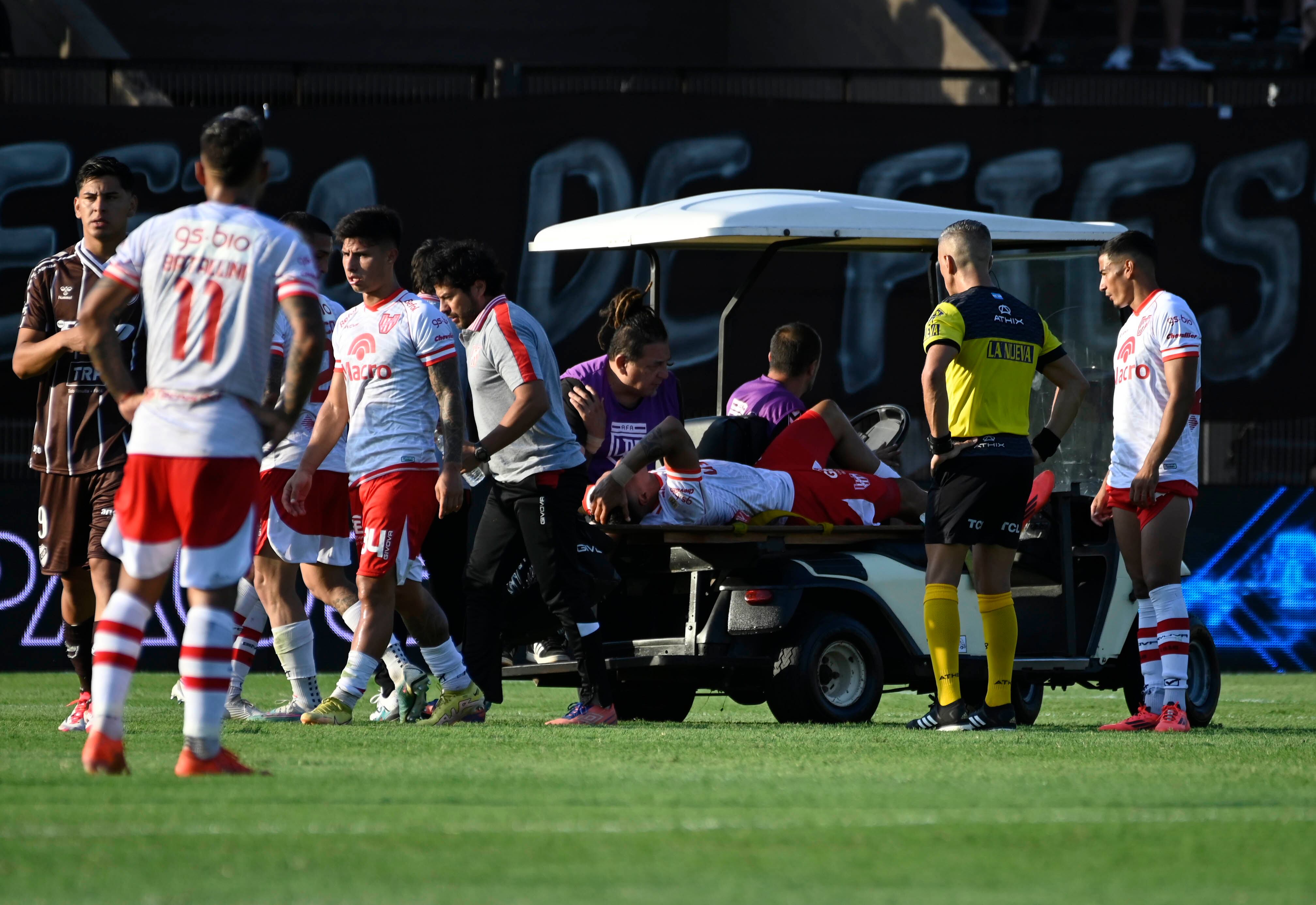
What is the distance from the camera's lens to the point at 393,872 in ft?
12.0

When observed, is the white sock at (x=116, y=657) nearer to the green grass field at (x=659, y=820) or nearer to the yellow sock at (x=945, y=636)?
the green grass field at (x=659, y=820)

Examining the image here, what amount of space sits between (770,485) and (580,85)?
6.74 meters

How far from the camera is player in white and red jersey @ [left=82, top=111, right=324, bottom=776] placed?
5035 mm

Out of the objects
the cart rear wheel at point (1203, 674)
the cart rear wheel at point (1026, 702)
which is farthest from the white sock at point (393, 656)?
the cart rear wheel at point (1203, 674)

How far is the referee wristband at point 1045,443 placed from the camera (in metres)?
7.68

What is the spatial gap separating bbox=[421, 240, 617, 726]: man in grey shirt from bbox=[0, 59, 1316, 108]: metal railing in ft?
19.9

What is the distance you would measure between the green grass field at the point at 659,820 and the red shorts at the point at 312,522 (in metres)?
0.91

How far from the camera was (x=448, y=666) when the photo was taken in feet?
24.9

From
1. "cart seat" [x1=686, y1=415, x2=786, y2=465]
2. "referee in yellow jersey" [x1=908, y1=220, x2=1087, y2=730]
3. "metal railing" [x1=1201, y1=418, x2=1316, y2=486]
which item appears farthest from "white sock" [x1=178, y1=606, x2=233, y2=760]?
"metal railing" [x1=1201, y1=418, x2=1316, y2=486]

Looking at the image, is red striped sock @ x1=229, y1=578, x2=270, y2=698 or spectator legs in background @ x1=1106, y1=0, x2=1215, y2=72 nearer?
red striped sock @ x1=229, y1=578, x2=270, y2=698

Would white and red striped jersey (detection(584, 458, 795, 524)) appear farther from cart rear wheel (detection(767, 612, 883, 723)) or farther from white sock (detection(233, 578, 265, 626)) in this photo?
white sock (detection(233, 578, 265, 626))

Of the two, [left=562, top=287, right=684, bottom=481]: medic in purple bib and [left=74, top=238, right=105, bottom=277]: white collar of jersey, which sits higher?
[left=74, top=238, right=105, bottom=277]: white collar of jersey

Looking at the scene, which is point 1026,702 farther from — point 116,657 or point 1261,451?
point 1261,451

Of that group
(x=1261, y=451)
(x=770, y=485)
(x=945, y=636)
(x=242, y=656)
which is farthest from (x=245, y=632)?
(x=1261, y=451)
